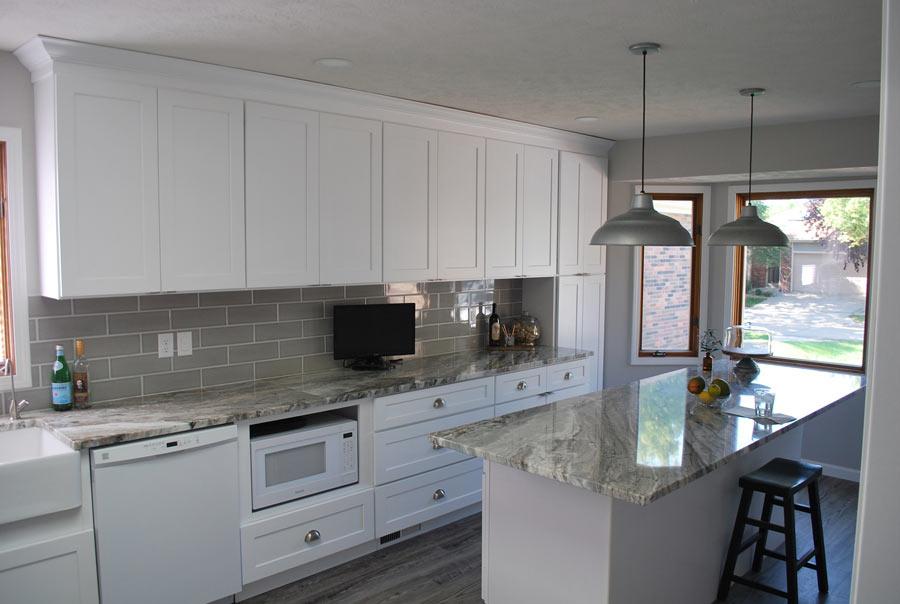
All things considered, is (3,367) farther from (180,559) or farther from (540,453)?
(540,453)

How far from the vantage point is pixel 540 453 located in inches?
97.8

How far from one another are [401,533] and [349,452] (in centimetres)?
66

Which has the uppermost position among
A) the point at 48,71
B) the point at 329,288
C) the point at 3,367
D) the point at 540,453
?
the point at 48,71

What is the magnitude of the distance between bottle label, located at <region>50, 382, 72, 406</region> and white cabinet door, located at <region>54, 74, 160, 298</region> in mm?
407

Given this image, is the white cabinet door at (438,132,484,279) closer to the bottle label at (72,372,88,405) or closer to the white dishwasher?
the white dishwasher

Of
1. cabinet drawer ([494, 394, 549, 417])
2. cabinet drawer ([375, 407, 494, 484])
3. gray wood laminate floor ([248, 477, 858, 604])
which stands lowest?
gray wood laminate floor ([248, 477, 858, 604])

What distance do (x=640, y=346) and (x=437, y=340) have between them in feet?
5.88

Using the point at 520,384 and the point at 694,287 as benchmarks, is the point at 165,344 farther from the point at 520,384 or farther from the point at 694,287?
the point at 694,287

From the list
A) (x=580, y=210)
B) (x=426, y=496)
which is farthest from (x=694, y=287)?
(x=426, y=496)

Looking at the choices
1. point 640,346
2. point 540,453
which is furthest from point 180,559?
point 640,346

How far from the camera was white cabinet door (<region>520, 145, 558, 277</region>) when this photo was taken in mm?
4723

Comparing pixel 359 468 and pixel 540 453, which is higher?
pixel 540 453

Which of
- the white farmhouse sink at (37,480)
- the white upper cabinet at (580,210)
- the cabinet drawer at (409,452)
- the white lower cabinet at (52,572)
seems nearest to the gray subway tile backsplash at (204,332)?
the white farmhouse sink at (37,480)

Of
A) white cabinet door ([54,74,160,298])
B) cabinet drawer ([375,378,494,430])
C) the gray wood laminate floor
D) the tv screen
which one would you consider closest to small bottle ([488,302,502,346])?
cabinet drawer ([375,378,494,430])
